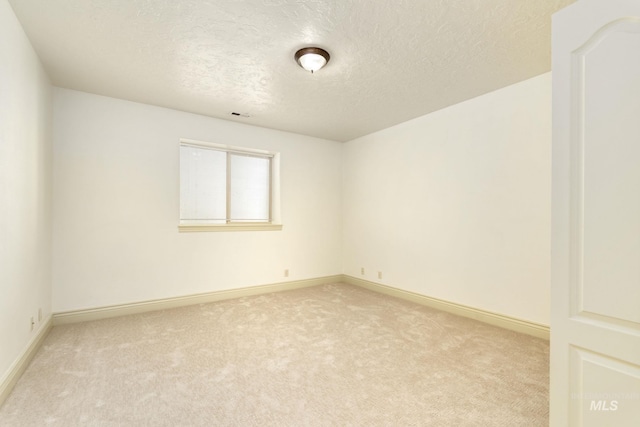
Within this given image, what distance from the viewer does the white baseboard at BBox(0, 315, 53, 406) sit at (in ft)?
6.28

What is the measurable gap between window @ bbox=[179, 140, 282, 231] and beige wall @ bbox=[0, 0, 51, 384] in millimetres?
1452

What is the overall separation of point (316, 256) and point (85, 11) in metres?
4.13

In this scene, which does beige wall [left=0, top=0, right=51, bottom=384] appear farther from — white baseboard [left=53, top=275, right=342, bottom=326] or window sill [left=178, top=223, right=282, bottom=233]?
window sill [left=178, top=223, right=282, bottom=233]

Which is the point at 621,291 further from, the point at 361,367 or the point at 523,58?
the point at 523,58

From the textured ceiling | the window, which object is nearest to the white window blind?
the window

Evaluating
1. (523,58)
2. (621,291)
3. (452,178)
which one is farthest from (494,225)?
(621,291)

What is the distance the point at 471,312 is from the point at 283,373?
2429 mm

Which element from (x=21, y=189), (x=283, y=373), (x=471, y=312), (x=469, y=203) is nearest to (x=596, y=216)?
(x=283, y=373)

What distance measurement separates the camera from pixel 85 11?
2051 mm

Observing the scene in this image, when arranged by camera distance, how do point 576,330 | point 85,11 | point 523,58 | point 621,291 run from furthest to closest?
point 523,58
point 85,11
point 576,330
point 621,291

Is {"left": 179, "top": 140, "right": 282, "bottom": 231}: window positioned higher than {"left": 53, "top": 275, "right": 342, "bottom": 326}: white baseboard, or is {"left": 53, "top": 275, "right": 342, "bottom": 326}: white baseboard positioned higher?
{"left": 179, "top": 140, "right": 282, "bottom": 231}: window

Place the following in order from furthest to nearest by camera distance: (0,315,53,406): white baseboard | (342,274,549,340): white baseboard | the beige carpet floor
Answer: (342,274,549,340): white baseboard → (0,315,53,406): white baseboard → the beige carpet floor

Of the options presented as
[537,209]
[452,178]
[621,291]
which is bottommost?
[621,291]

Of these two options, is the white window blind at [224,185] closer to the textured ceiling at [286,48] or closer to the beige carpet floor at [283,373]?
the textured ceiling at [286,48]
